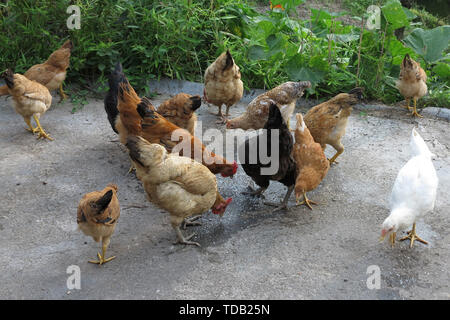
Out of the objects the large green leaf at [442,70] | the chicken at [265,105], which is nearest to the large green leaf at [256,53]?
the chicken at [265,105]

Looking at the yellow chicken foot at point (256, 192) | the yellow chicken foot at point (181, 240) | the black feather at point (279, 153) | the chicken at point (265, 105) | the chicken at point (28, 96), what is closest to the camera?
the yellow chicken foot at point (181, 240)

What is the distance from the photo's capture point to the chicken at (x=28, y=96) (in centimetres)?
552

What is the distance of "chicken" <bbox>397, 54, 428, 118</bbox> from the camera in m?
6.16

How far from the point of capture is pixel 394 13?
21.9 feet

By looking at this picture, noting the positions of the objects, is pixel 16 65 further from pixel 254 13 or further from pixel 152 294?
pixel 152 294

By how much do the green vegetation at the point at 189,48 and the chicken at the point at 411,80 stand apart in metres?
0.54

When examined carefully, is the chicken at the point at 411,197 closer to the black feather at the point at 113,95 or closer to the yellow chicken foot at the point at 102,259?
the yellow chicken foot at the point at 102,259

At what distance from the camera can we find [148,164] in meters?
3.74

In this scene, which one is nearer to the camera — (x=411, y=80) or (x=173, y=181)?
(x=173, y=181)

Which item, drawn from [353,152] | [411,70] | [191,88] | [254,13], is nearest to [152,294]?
[353,152]

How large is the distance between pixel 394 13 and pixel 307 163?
3.51 m


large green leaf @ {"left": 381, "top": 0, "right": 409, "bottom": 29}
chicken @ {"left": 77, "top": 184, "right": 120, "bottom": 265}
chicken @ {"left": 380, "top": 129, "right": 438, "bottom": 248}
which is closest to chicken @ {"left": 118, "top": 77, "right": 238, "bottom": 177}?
chicken @ {"left": 77, "top": 184, "right": 120, "bottom": 265}

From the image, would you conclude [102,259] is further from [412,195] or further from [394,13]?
[394,13]

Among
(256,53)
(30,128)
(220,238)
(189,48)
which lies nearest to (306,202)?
(220,238)
